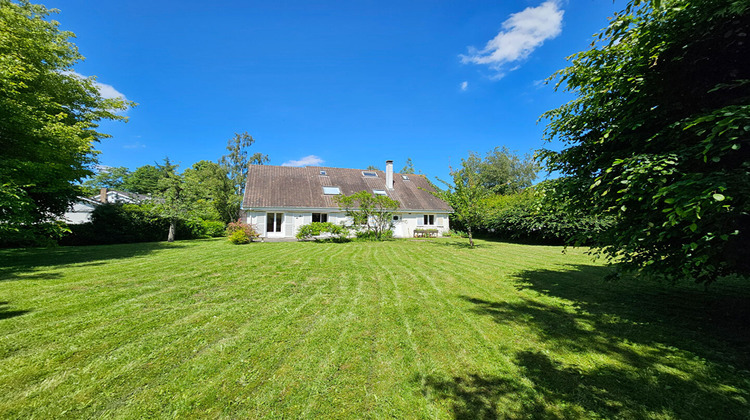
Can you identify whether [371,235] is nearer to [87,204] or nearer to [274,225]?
[274,225]

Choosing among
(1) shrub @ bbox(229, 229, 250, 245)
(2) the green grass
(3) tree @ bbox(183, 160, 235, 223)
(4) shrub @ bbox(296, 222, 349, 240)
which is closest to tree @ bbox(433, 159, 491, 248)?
(4) shrub @ bbox(296, 222, 349, 240)

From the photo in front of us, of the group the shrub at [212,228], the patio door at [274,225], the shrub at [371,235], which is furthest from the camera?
the shrub at [212,228]

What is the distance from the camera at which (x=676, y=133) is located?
11.4 ft

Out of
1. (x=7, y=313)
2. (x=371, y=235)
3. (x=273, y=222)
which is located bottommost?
(x=7, y=313)

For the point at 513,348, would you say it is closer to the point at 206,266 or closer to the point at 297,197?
the point at 206,266

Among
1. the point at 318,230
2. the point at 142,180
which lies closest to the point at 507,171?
the point at 318,230

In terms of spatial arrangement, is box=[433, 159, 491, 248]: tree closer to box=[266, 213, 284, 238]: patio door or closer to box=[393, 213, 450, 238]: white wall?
box=[393, 213, 450, 238]: white wall

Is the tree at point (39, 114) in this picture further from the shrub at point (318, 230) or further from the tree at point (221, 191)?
the tree at point (221, 191)

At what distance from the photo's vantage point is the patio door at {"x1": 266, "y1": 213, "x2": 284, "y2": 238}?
19.0 m

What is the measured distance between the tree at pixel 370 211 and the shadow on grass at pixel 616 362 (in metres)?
12.6

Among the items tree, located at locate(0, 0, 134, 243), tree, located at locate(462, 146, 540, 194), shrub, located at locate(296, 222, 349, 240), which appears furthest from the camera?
tree, located at locate(462, 146, 540, 194)

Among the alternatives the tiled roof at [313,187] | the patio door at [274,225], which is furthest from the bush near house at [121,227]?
the tiled roof at [313,187]

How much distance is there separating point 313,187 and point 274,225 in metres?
4.70

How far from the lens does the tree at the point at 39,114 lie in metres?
7.27
